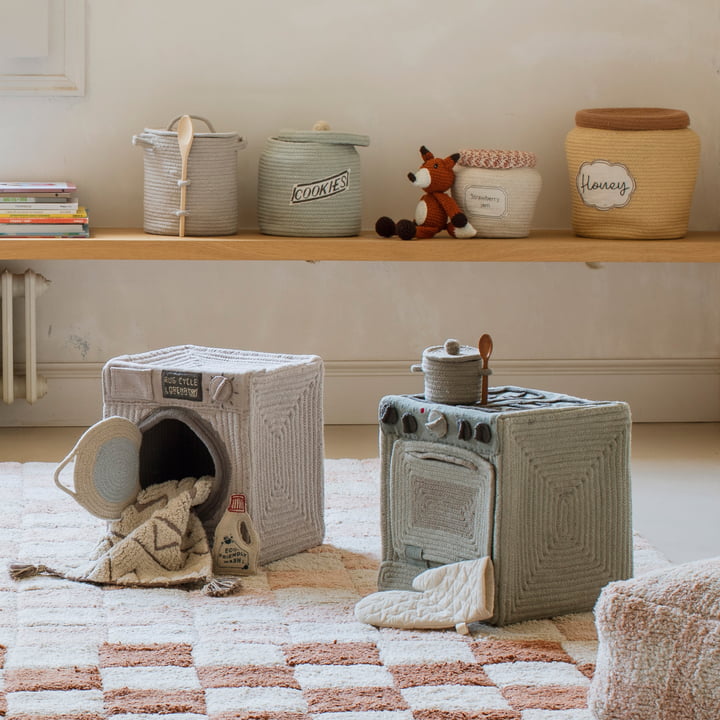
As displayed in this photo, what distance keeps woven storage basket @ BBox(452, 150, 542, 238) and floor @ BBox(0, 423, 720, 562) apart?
620mm

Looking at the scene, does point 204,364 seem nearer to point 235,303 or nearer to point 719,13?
point 235,303

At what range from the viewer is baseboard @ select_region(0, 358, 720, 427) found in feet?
9.84

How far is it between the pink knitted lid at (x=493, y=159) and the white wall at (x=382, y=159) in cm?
23

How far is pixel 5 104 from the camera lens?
2850 mm

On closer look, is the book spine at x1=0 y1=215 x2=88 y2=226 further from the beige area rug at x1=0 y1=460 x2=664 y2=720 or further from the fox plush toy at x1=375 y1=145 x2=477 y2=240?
the beige area rug at x1=0 y1=460 x2=664 y2=720

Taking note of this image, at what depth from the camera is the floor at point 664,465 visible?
7.14 feet

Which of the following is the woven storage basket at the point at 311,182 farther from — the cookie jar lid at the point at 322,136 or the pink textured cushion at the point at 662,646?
the pink textured cushion at the point at 662,646

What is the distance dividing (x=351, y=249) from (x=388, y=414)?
0.97 meters

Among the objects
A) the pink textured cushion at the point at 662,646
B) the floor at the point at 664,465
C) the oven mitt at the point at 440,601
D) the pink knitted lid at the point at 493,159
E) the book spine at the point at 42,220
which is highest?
the pink knitted lid at the point at 493,159

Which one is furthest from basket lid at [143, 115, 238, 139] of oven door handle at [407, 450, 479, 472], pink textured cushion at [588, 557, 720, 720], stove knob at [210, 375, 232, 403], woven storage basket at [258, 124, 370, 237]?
pink textured cushion at [588, 557, 720, 720]

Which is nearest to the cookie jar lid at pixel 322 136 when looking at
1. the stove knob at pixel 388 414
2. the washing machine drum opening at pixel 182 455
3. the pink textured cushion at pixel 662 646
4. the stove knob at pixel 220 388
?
the washing machine drum opening at pixel 182 455

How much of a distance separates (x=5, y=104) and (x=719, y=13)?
1.85m

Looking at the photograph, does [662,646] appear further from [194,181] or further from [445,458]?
[194,181]

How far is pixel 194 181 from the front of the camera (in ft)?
8.85
